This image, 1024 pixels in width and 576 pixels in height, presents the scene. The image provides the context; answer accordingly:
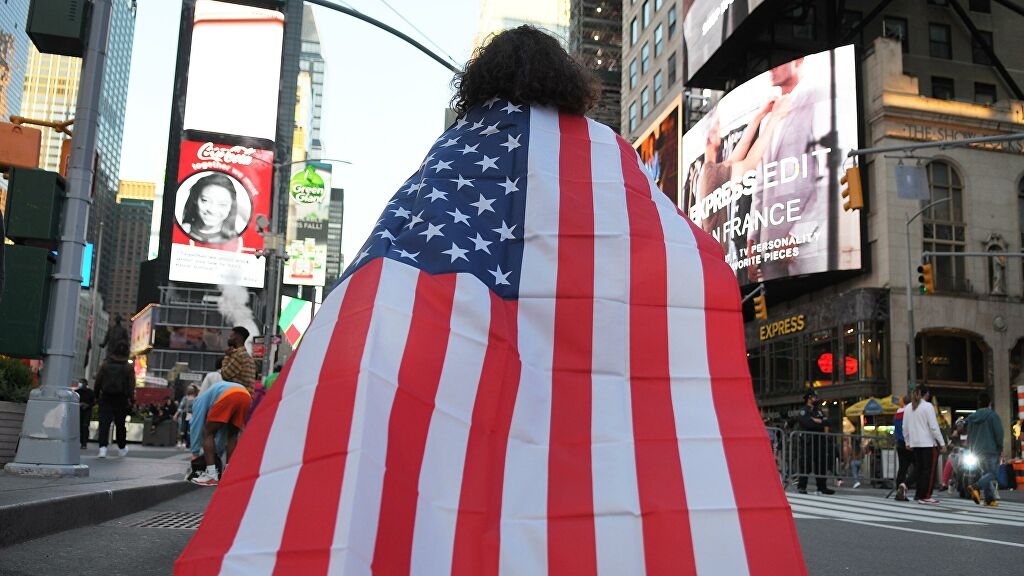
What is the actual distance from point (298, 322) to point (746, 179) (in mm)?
22771

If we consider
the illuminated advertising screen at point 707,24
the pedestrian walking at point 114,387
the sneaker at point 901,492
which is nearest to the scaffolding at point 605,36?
the illuminated advertising screen at point 707,24

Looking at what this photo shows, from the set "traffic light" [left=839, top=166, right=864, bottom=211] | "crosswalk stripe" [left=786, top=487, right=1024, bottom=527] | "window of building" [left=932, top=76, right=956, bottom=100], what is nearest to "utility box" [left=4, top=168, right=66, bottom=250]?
"crosswalk stripe" [left=786, top=487, right=1024, bottom=527]

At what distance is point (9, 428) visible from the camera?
9438 mm

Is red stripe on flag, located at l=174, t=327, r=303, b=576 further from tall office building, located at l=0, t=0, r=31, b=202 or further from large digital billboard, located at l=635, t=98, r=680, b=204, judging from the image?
large digital billboard, located at l=635, t=98, r=680, b=204

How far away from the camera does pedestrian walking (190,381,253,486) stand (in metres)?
10.1

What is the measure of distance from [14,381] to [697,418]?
943 cm

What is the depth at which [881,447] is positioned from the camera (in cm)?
1891

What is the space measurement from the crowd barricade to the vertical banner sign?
46.5 m

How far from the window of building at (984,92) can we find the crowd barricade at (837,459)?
24474 millimetres

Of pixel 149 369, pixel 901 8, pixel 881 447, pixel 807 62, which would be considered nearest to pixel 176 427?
pixel 881 447

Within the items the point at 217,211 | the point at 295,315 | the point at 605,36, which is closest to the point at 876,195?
the point at 295,315

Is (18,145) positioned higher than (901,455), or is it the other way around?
(18,145)

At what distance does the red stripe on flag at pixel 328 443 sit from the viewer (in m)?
2.35

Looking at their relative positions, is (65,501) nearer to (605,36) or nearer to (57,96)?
(57,96)
